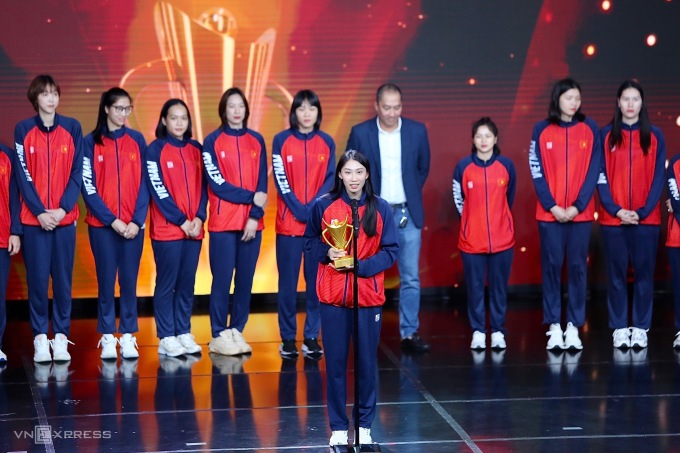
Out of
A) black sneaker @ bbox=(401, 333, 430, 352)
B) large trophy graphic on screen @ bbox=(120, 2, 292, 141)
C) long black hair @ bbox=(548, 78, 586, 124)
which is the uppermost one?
large trophy graphic on screen @ bbox=(120, 2, 292, 141)

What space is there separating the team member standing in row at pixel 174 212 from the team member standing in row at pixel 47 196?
467mm

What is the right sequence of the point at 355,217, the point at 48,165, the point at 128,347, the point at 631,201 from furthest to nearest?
the point at 631,201 → the point at 128,347 → the point at 48,165 → the point at 355,217

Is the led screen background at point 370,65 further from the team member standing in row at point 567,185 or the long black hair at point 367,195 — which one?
the long black hair at point 367,195

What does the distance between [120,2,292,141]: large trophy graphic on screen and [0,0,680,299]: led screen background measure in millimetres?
10

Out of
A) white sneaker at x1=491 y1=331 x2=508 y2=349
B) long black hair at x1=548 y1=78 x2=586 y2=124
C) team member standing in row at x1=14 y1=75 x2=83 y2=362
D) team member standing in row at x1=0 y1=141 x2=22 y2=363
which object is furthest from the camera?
white sneaker at x1=491 y1=331 x2=508 y2=349

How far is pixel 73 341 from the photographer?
7.01m

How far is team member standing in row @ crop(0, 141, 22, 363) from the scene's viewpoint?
6238 mm

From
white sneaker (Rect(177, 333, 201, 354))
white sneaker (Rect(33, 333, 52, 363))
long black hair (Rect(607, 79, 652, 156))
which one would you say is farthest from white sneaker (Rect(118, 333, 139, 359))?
long black hair (Rect(607, 79, 652, 156))

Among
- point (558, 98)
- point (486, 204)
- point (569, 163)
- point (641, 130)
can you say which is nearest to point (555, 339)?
point (486, 204)

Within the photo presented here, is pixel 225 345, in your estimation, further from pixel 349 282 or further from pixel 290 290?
pixel 349 282

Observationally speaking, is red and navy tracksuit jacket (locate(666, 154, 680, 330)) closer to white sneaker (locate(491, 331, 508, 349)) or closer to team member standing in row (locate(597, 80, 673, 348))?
team member standing in row (locate(597, 80, 673, 348))

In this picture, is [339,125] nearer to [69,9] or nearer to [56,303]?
[69,9]

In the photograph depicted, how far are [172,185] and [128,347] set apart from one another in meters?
1.01

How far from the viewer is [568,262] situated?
649 cm
